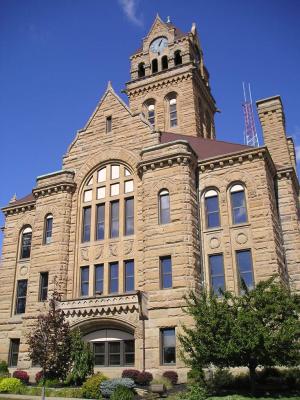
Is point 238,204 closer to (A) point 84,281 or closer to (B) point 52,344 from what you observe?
(A) point 84,281

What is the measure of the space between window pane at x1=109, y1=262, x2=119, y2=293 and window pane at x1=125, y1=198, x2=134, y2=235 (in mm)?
2230

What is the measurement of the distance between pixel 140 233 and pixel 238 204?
6.21 meters

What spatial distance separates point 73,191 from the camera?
29156 mm

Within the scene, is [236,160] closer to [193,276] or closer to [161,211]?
[161,211]

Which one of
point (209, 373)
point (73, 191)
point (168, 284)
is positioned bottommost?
point (209, 373)

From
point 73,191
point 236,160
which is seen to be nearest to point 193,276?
point 236,160

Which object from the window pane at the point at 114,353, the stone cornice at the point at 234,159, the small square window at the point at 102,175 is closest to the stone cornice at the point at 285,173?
the stone cornice at the point at 234,159

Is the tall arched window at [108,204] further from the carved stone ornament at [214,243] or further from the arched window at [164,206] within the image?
the carved stone ornament at [214,243]

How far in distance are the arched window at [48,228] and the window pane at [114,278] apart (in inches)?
208

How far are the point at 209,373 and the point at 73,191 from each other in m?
15.1

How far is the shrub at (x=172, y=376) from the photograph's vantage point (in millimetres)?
20281

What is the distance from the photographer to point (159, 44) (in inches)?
1823

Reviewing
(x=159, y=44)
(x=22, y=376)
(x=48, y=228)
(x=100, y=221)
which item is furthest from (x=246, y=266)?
(x=159, y=44)

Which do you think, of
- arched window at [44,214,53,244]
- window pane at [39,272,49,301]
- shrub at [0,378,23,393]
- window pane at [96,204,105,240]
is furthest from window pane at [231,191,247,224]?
shrub at [0,378,23,393]
